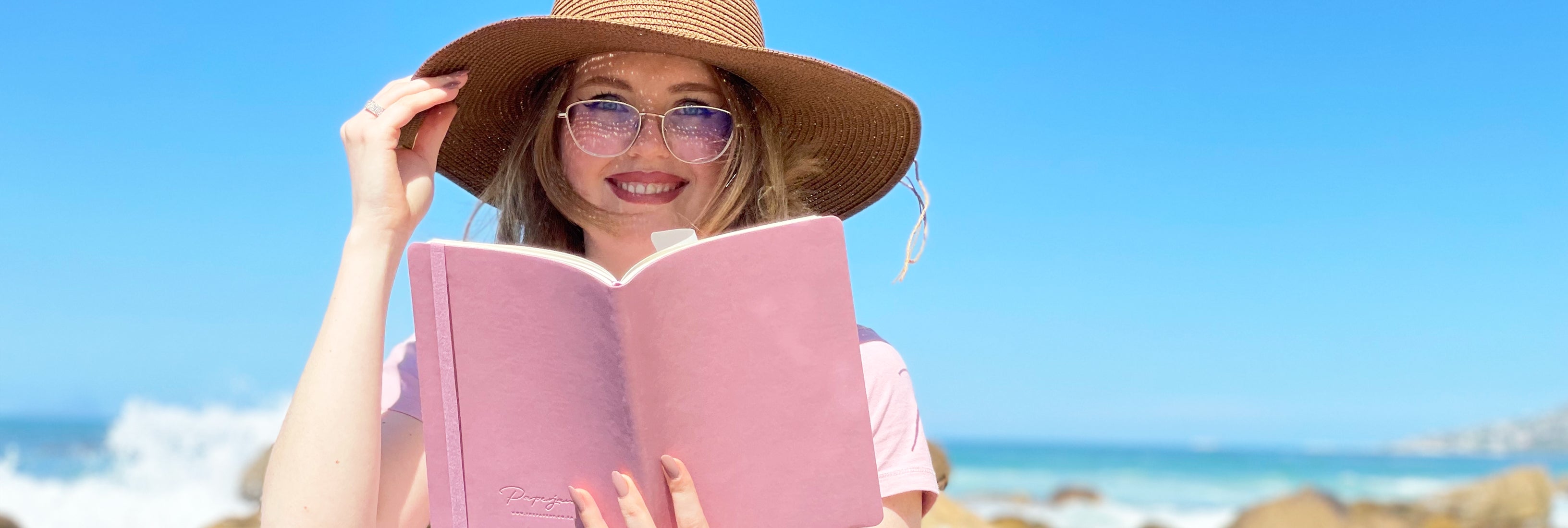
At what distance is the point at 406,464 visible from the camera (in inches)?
88.0

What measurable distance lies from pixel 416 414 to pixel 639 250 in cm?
60

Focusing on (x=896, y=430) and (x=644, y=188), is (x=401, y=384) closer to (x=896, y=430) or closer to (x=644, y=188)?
(x=644, y=188)

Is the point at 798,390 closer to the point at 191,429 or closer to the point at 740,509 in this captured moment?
the point at 740,509

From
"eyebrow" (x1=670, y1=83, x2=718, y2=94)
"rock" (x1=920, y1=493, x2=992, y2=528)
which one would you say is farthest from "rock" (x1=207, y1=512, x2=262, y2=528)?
"eyebrow" (x1=670, y1=83, x2=718, y2=94)

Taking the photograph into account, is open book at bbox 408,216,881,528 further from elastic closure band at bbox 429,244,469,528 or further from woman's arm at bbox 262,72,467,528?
woman's arm at bbox 262,72,467,528

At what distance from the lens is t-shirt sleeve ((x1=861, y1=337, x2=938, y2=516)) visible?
6.40ft

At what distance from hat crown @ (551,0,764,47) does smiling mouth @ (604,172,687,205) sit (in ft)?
1.04

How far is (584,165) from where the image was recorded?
244 centimetres

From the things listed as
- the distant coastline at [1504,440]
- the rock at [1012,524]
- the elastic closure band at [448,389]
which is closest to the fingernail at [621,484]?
the elastic closure band at [448,389]

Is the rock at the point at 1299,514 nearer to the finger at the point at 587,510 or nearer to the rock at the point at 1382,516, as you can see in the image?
the rock at the point at 1382,516

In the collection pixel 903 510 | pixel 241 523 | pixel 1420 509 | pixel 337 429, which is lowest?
pixel 903 510

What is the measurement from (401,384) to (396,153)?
1.73 ft

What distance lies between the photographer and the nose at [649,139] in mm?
2328

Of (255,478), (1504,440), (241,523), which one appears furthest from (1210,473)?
(241,523)
